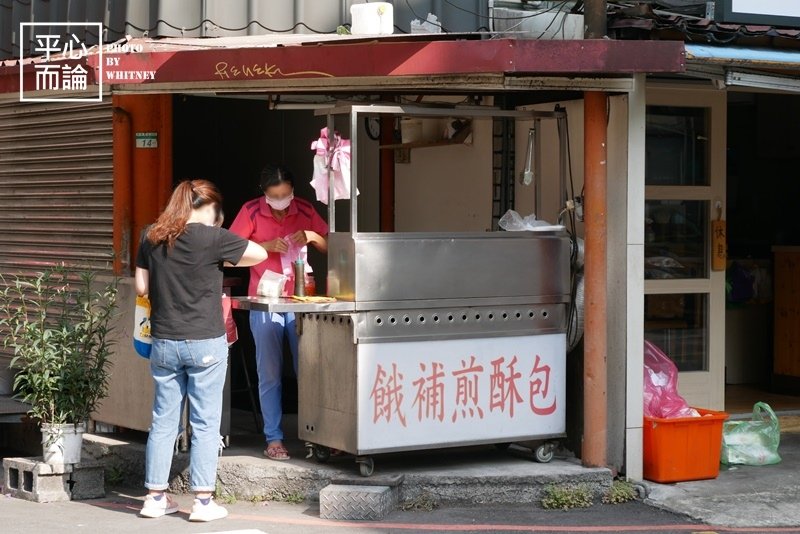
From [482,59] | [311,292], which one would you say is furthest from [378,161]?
[482,59]

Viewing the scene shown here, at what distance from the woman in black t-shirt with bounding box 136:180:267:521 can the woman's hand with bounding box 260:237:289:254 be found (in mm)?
911

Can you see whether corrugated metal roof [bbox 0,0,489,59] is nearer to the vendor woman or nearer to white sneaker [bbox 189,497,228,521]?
the vendor woman

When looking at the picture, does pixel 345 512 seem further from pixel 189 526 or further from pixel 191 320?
pixel 191 320

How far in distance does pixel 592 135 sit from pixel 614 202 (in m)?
0.46

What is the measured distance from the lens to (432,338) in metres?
7.91

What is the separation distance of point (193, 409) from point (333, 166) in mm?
1736

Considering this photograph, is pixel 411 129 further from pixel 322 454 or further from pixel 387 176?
pixel 322 454

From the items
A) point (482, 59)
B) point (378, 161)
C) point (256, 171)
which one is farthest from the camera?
point (256, 171)

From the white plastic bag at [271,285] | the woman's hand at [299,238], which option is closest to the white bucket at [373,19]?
the woman's hand at [299,238]

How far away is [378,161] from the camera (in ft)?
34.9

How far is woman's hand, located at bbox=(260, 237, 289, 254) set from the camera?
332 inches

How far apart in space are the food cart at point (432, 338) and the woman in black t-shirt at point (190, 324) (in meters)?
0.42

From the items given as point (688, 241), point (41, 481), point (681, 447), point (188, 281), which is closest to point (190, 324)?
point (188, 281)

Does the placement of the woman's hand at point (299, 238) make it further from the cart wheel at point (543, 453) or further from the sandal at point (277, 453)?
the cart wheel at point (543, 453)
